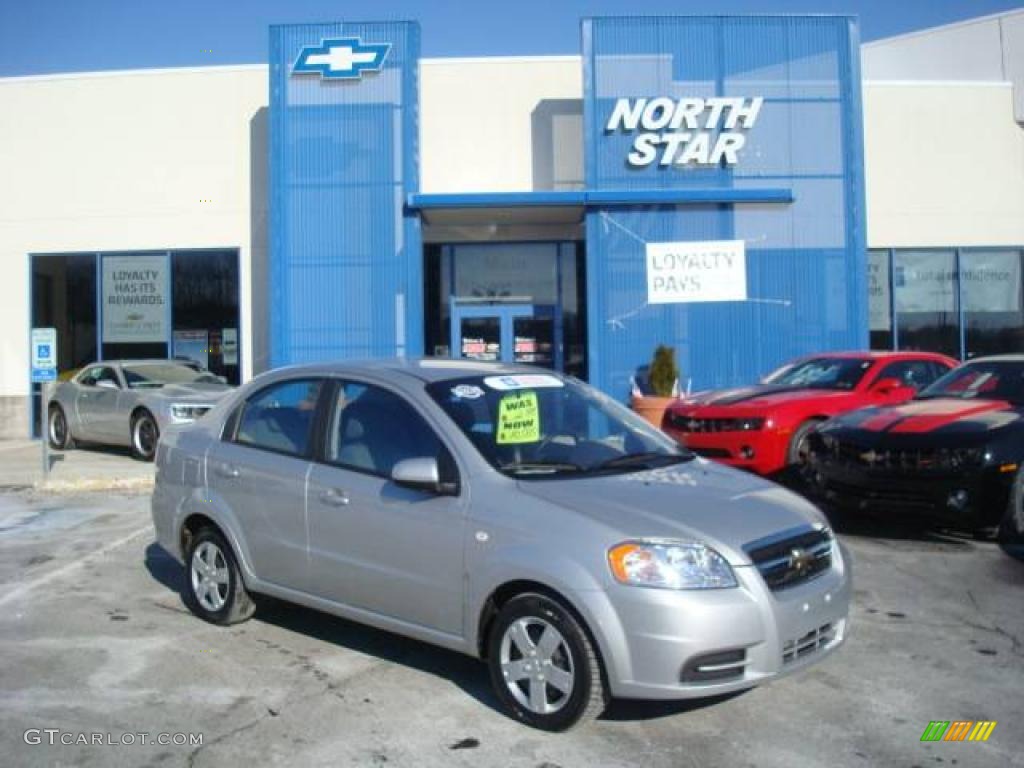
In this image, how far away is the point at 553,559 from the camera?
13.4 ft

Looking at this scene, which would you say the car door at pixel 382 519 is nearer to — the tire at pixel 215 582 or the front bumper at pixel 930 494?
the tire at pixel 215 582

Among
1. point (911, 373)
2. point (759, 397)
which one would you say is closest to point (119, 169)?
point (759, 397)

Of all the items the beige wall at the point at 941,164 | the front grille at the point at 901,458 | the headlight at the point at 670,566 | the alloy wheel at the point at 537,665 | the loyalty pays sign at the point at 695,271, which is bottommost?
the alloy wheel at the point at 537,665

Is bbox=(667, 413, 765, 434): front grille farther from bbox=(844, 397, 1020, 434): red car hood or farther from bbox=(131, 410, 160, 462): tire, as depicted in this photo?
bbox=(131, 410, 160, 462): tire

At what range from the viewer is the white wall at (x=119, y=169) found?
715 inches

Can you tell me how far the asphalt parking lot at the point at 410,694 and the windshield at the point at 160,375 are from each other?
7228 millimetres

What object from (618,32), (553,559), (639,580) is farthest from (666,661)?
(618,32)

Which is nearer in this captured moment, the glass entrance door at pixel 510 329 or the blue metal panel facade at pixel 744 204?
the blue metal panel facade at pixel 744 204

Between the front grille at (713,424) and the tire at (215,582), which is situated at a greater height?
the front grille at (713,424)

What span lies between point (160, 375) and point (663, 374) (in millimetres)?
7334

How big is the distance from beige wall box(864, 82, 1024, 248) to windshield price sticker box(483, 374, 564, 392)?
14.7 metres

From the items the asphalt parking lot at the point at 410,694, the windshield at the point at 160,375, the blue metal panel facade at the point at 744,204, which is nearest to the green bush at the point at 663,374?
the blue metal panel facade at the point at 744,204

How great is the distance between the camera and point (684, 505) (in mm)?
4281

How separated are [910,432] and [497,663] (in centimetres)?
454
